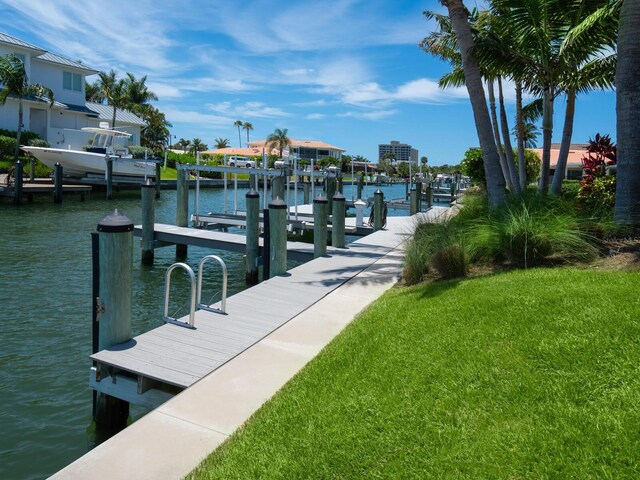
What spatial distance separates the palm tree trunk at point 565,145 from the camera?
1520 centimetres

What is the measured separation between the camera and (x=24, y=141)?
140 ft

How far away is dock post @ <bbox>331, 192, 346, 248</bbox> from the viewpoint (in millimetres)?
13102

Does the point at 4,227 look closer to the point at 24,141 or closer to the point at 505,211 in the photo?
the point at 505,211

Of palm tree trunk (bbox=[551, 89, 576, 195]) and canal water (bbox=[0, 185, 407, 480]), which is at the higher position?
palm tree trunk (bbox=[551, 89, 576, 195])

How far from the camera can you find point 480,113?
38.4 feet

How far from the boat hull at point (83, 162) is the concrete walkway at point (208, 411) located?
1249 inches

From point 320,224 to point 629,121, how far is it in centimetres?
593

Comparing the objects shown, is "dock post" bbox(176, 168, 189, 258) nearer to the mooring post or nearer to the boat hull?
the boat hull

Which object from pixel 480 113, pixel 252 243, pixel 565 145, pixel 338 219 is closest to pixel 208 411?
pixel 252 243

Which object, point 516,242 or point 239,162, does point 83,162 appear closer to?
point 239,162

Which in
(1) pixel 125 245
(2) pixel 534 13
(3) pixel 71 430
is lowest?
(3) pixel 71 430

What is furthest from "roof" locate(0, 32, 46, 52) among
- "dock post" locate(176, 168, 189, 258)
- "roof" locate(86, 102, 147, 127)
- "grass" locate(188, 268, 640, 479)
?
"grass" locate(188, 268, 640, 479)

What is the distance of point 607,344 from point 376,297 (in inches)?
171

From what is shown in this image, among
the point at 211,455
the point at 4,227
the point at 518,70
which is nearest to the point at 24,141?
the point at 4,227
